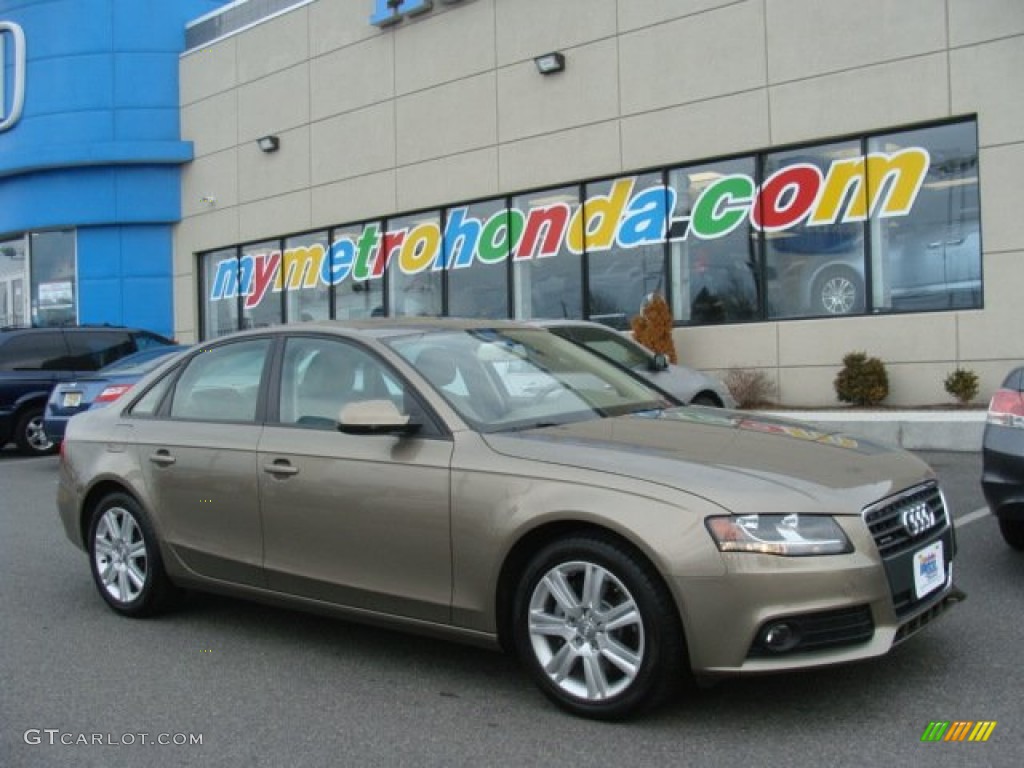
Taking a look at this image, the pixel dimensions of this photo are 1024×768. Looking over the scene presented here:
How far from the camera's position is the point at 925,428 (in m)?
10.6

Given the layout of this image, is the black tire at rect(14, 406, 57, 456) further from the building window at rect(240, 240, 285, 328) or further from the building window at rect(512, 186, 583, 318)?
the building window at rect(512, 186, 583, 318)

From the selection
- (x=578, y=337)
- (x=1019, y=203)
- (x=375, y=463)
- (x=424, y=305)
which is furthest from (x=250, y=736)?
(x=424, y=305)

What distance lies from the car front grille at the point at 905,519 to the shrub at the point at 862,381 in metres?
8.76

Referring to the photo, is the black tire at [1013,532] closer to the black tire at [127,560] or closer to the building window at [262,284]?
the black tire at [127,560]

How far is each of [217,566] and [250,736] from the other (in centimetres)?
→ 132

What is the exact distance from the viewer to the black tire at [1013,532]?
5.80m

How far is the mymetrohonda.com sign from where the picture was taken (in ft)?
42.7

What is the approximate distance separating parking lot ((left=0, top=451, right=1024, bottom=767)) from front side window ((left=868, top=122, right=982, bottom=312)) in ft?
25.9

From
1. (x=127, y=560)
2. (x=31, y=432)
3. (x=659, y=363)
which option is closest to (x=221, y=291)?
(x=31, y=432)

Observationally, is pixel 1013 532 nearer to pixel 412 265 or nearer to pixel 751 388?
pixel 751 388

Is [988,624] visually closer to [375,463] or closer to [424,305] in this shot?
[375,463]

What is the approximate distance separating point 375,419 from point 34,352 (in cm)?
1102

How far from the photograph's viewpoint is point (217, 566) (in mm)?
4859

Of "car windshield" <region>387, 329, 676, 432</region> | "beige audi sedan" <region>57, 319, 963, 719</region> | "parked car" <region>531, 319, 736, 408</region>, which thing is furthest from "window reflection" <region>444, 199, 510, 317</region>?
"car windshield" <region>387, 329, 676, 432</region>
